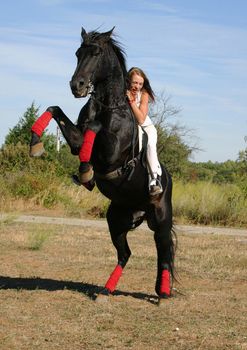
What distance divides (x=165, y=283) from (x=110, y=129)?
224 cm

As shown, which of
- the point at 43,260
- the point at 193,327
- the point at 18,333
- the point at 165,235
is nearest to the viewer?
the point at 18,333

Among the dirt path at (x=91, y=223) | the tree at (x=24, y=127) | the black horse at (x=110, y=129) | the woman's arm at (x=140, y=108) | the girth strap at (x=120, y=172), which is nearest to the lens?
the black horse at (x=110, y=129)

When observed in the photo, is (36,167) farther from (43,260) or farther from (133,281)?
(133,281)

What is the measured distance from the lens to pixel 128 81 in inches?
297

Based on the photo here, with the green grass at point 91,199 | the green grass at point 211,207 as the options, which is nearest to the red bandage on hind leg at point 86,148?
the green grass at point 91,199

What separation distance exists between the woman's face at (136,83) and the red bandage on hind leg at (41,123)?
131cm

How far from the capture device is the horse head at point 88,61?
6535 millimetres

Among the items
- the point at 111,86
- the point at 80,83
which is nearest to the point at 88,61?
the point at 80,83

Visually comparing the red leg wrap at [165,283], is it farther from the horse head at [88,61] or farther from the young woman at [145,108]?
the horse head at [88,61]

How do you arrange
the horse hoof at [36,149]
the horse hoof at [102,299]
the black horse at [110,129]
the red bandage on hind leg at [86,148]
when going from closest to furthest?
the horse hoof at [36,149]
the red bandage on hind leg at [86,148]
the black horse at [110,129]
the horse hoof at [102,299]

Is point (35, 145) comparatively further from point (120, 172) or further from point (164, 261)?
point (164, 261)

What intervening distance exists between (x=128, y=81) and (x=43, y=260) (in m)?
4.57

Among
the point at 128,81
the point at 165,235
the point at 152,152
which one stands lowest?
the point at 165,235

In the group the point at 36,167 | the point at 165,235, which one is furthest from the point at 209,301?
the point at 36,167
